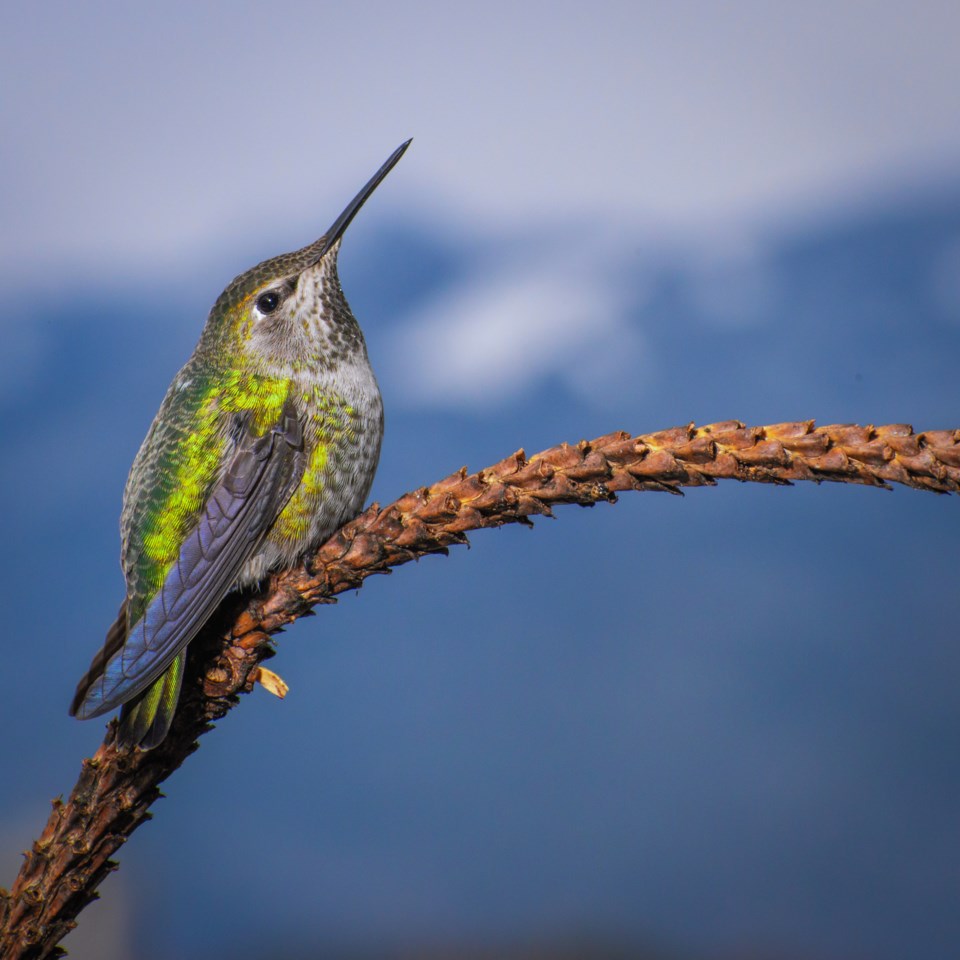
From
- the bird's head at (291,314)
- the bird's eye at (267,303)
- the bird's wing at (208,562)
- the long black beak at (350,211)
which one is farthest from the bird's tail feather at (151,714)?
the long black beak at (350,211)

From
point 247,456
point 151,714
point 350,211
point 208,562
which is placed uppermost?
point 350,211

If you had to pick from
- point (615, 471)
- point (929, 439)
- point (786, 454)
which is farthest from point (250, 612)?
point (929, 439)

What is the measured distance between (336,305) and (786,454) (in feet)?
4.48

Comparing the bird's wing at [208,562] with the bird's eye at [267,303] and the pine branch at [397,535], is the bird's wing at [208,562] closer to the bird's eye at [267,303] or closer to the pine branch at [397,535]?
the pine branch at [397,535]

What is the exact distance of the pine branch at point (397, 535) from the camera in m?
1.21

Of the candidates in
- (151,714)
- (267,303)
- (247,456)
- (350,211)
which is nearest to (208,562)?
(247,456)

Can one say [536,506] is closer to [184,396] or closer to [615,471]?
[615,471]

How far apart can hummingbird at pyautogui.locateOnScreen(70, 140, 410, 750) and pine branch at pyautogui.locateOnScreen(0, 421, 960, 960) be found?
101 mm

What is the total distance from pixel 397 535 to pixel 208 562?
0.55m

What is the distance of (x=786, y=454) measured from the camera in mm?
1231

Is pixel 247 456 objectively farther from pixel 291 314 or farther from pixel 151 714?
pixel 151 714

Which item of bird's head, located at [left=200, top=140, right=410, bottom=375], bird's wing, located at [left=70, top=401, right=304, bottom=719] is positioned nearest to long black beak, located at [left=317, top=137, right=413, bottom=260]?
bird's head, located at [left=200, top=140, right=410, bottom=375]

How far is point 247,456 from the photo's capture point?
6.59 ft

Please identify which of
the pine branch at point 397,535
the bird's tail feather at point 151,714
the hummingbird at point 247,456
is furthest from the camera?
the hummingbird at point 247,456
